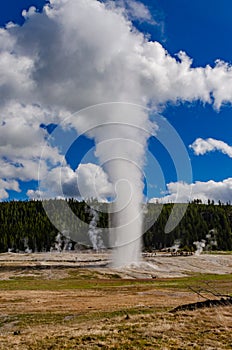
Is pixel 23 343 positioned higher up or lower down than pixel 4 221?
lower down

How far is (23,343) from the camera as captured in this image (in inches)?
723

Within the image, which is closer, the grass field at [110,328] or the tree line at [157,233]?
the grass field at [110,328]

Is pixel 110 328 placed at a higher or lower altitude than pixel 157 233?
lower

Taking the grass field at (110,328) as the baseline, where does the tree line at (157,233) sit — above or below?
above

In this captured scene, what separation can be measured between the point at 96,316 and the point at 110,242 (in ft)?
490

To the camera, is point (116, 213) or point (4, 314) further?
point (116, 213)

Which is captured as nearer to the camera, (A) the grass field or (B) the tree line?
(A) the grass field

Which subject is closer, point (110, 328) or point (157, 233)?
point (110, 328)

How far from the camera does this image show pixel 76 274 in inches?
3103

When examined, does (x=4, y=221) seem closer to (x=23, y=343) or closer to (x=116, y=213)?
(x=116, y=213)

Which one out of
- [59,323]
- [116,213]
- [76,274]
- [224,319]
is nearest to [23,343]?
[59,323]

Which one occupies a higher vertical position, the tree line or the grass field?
the tree line

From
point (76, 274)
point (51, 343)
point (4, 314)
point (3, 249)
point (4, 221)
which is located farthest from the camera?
point (4, 221)

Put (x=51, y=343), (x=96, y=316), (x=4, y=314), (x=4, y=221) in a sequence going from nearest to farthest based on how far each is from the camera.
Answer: (x=51, y=343) < (x=96, y=316) < (x=4, y=314) < (x=4, y=221)
